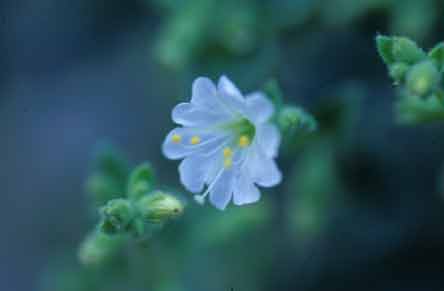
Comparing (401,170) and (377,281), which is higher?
(401,170)

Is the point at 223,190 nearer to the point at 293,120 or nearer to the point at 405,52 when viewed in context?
the point at 293,120

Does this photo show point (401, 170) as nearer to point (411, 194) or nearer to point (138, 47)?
point (411, 194)

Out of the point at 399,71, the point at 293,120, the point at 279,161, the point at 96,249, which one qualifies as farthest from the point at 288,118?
the point at 279,161

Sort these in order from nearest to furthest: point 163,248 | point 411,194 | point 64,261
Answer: point 163,248 < point 411,194 < point 64,261

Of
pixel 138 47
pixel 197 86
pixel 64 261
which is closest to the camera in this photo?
pixel 197 86

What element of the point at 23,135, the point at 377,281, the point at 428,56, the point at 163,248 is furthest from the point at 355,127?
the point at 23,135

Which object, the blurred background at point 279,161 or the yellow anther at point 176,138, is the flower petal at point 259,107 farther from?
the blurred background at point 279,161

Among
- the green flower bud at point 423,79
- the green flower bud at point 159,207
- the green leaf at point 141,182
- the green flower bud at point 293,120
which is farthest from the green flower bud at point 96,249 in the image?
the green flower bud at point 423,79

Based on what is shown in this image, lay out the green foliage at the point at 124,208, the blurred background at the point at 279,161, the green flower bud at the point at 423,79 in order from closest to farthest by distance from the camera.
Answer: the green flower bud at the point at 423,79 → the green foliage at the point at 124,208 → the blurred background at the point at 279,161
